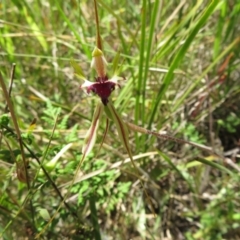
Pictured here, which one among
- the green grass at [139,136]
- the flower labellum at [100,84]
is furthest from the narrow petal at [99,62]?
the green grass at [139,136]

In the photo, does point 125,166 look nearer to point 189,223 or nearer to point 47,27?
point 189,223

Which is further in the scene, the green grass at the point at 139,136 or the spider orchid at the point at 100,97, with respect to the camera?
the green grass at the point at 139,136

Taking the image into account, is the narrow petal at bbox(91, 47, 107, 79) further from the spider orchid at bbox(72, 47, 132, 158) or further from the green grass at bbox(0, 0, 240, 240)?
the green grass at bbox(0, 0, 240, 240)

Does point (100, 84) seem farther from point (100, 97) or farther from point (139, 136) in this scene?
point (139, 136)

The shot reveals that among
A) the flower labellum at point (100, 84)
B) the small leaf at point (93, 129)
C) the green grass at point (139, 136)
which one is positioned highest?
the flower labellum at point (100, 84)

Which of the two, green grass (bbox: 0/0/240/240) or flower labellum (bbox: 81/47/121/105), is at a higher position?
flower labellum (bbox: 81/47/121/105)

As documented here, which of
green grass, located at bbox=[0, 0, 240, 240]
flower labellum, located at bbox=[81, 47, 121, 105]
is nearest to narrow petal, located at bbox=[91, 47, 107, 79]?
flower labellum, located at bbox=[81, 47, 121, 105]

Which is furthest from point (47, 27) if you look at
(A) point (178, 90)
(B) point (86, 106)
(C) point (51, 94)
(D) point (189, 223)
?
(D) point (189, 223)

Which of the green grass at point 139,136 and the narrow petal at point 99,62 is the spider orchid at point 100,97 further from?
the green grass at point 139,136
